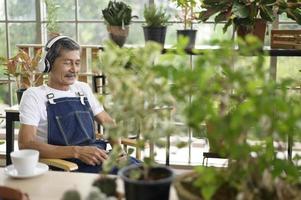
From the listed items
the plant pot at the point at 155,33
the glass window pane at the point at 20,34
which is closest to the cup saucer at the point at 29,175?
the plant pot at the point at 155,33

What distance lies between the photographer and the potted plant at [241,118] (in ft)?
3.23

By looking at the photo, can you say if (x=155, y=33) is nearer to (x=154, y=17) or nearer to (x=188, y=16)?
(x=154, y=17)

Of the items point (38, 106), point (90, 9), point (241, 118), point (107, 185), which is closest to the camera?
point (241, 118)

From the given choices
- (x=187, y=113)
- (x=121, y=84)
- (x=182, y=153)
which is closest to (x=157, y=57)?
(x=121, y=84)

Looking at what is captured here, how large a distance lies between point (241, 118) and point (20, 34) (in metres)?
3.72

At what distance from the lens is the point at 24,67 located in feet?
12.4

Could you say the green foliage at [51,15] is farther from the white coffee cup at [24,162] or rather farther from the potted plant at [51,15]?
the white coffee cup at [24,162]

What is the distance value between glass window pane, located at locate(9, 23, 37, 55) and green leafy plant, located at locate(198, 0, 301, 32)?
Answer: 1.91 m

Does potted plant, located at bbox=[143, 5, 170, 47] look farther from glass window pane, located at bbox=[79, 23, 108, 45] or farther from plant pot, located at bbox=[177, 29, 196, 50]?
glass window pane, located at bbox=[79, 23, 108, 45]

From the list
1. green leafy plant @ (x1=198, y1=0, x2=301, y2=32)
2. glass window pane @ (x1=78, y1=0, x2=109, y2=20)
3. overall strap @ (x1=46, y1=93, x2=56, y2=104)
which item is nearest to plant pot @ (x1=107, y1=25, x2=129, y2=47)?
green leafy plant @ (x1=198, y1=0, x2=301, y2=32)

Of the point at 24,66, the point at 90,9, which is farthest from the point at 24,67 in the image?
the point at 90,9

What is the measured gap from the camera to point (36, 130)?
236 centimetres

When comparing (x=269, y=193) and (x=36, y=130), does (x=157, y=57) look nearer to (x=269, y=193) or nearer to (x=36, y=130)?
(x=269, y=193)

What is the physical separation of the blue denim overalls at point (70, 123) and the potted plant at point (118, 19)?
0.79 m
